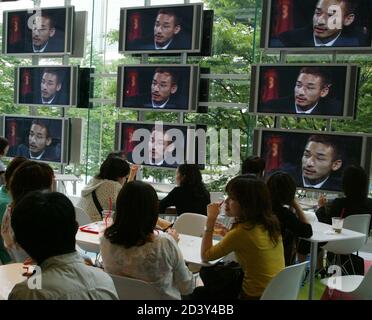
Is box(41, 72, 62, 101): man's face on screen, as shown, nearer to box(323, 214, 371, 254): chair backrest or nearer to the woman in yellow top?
box(323, 214, 371, 254): chair backrest

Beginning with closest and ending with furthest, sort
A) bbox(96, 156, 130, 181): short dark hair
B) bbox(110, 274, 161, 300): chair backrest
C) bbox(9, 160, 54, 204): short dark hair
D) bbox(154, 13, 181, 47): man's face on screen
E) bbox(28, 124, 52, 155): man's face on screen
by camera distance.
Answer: bbox(110, 274, 161, 300): chair backrest
bbox(9, 160, 54, 204): short dark hair
bbox(96, 156, 130, 181): short dark hair
bbox(154, 13, 181, 47): man's face on screen
bbox(28, 124, 52, 155): man's face on screen

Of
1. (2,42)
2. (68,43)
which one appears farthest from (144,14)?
(2,42)

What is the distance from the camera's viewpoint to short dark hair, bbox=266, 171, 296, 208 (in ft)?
10.7

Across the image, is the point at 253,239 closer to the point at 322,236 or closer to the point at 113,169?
the point at 322,236

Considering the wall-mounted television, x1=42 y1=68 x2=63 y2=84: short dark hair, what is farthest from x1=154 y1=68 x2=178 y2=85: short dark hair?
x1=42 y1=68 x2=63 y2=84: short dark hair

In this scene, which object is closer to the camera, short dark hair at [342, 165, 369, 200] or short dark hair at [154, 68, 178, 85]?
short dark hair at [342, 165, 369, 200]

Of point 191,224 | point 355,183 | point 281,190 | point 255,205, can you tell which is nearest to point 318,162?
point 355,183

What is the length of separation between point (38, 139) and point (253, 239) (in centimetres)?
502

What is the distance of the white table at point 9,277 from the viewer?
2.19m

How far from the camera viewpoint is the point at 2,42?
7.25 meters

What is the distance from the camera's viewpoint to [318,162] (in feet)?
16.5

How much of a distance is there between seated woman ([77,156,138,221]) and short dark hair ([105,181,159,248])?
1723mm

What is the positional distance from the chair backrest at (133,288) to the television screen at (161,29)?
156 inches
